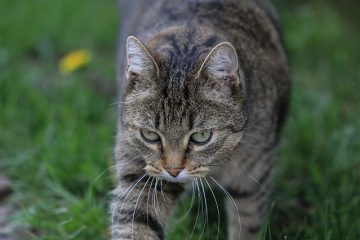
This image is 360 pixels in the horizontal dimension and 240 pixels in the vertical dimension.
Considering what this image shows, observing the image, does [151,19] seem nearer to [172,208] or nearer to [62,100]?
[172,208]

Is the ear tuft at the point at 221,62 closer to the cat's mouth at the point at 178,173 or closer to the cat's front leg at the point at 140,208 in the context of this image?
the cat's mouth at the point at 178,173

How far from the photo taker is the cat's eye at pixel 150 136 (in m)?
2.92

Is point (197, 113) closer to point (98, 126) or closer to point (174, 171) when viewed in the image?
point (174, 171)

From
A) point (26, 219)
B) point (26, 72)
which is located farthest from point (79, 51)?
point (26, 219)

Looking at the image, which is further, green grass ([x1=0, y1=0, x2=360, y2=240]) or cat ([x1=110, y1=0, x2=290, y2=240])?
green grass ([x1=0, y1=0, x2=360, y2=240])

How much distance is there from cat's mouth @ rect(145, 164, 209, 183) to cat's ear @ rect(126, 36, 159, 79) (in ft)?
1.38

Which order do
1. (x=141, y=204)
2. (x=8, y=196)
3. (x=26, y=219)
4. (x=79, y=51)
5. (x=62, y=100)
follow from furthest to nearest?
(x=79, y=51)
(x=62, y=100)
(x=8, y=196)
(x=26, y=219)
(x=141, y=204)

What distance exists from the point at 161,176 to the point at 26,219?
1.05 metres

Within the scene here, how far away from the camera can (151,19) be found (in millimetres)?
3643

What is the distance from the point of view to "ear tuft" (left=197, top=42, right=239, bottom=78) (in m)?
2.84

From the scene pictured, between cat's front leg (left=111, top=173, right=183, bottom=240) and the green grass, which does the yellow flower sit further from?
cat's front leg (left=111, top=173, right=183, bottom=240)

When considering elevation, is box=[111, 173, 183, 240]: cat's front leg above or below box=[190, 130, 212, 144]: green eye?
below

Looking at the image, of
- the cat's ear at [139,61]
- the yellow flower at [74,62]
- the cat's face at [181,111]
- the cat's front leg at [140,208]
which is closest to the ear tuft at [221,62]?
the cat's face at [181,111]

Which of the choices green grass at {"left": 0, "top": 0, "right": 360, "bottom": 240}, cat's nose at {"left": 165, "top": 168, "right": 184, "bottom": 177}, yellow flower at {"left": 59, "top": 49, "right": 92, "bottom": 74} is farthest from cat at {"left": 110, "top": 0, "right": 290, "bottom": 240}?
yellow flower at {"left": 59, "top": 49, "right": 92, "bottom": 74}
